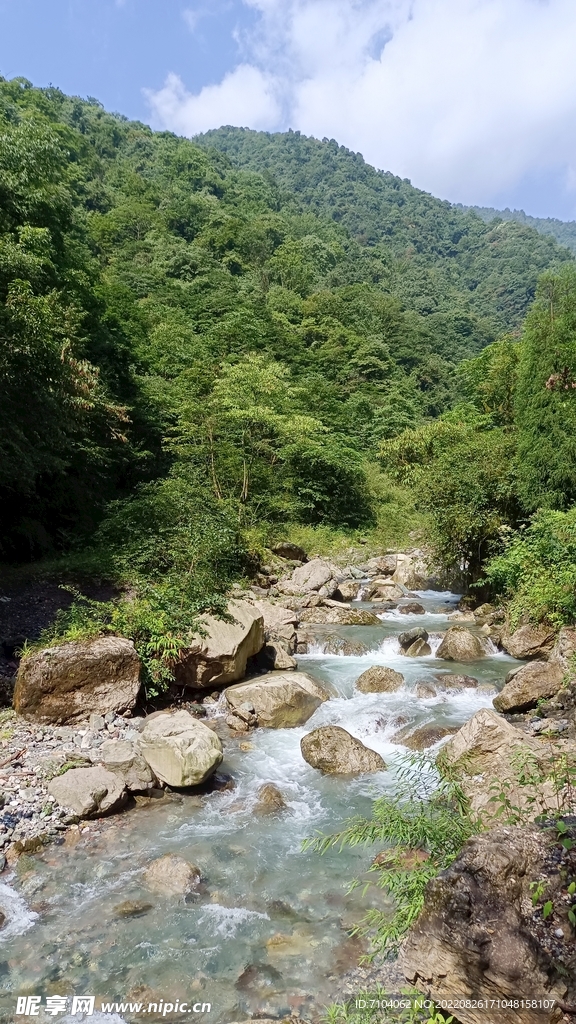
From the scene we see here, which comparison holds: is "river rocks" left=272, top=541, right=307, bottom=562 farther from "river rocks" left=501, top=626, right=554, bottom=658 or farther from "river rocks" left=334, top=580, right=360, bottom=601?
"river rocks" left=501, top=626, right=554, bottom=658

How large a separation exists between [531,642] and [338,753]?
5.71 meters

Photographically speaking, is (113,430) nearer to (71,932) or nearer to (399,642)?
(399,642)

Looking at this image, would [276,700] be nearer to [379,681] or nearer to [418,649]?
[379,681]

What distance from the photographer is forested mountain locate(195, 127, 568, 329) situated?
283ft

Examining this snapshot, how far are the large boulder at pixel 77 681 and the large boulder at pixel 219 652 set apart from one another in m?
1.13

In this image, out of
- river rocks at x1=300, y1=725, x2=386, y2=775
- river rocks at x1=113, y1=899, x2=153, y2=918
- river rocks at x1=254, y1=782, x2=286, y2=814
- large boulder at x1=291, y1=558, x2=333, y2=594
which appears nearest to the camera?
river rocks at x1=113, y1=899, x2=153, y2=918

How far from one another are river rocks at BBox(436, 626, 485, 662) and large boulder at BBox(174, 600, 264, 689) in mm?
4282

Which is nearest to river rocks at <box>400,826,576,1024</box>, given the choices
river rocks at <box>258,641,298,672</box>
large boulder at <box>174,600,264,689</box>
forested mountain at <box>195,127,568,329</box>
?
large boulder at <box>174,600,264,689</box>

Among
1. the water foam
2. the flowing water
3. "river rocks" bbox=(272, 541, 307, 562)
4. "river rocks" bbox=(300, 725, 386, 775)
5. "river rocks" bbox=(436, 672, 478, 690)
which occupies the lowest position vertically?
the flowing water

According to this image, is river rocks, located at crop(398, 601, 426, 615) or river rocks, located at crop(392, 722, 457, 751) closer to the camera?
river rocks, located at crop(392, 722, 457, 751)

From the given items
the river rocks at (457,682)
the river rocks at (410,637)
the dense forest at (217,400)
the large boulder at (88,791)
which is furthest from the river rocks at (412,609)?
the large boulder at (88,791)

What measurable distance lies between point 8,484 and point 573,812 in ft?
45.3

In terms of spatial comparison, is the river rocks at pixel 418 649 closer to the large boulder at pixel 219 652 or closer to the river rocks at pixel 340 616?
the river rocks at pixel 340 616

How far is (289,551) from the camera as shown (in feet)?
68.2
